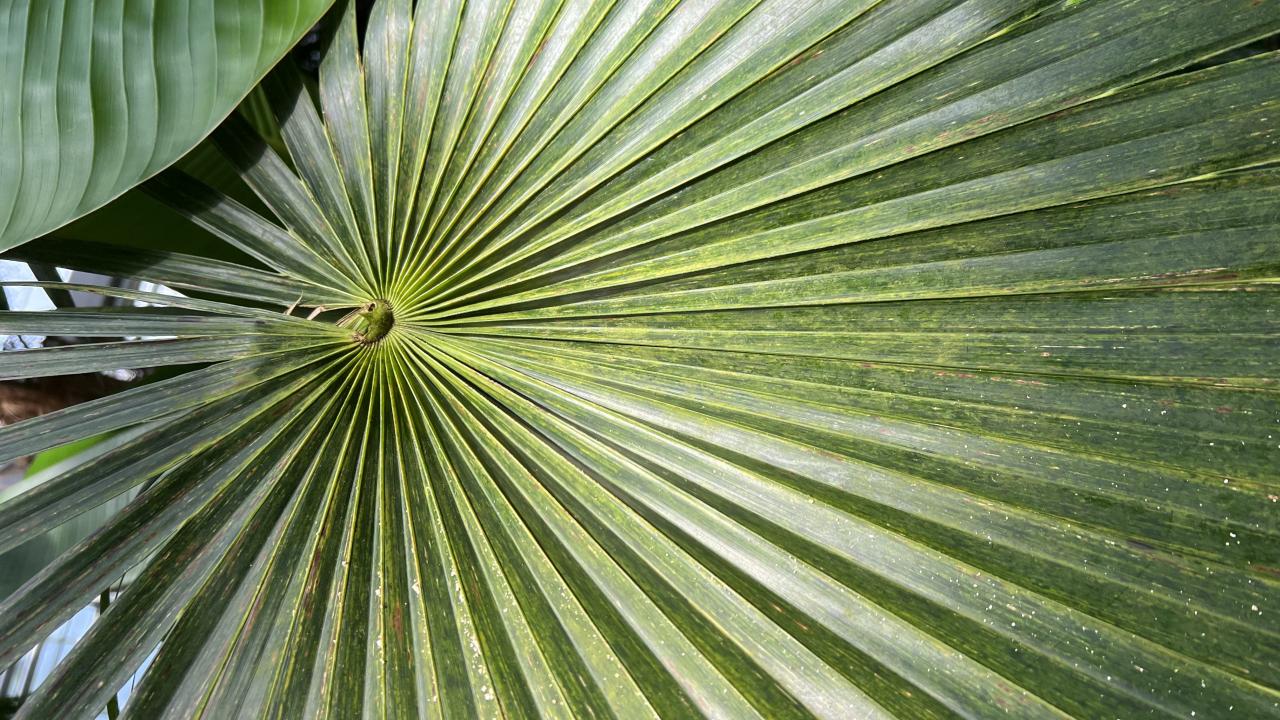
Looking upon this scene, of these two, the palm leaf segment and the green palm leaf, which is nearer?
the palm leaf segment

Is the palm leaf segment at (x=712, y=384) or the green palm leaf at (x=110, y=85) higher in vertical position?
the green palm leaf at (x=110, y=85)

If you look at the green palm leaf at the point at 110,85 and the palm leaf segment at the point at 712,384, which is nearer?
the palm leaf segment at the point at 712,384

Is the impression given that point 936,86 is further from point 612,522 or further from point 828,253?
point 612,522

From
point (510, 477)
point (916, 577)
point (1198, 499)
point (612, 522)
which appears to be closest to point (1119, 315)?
point (1198, 499)

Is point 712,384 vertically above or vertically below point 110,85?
below
